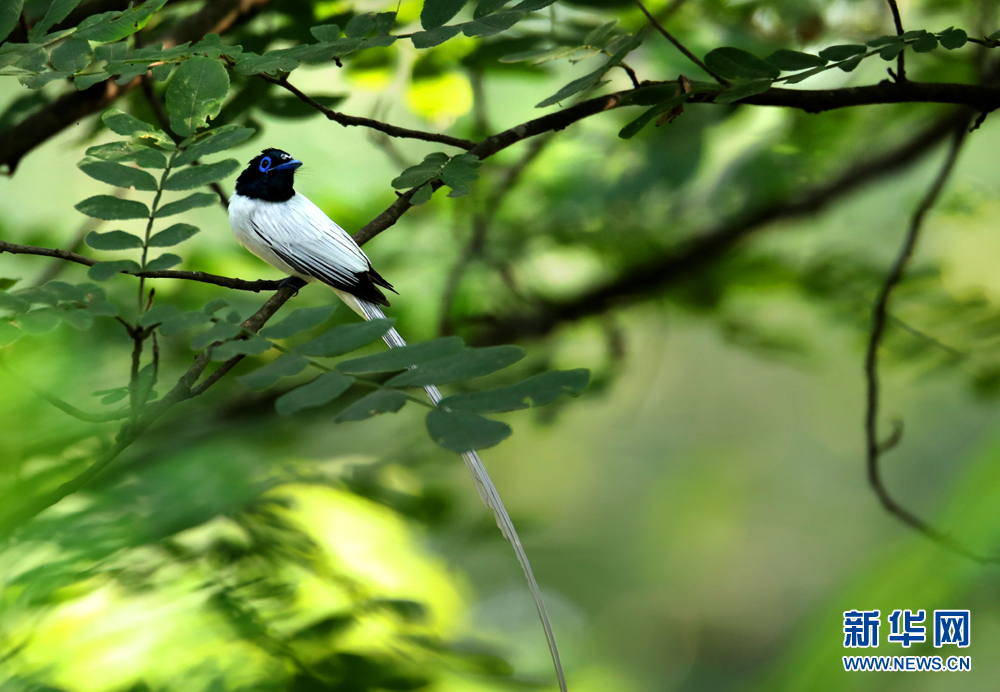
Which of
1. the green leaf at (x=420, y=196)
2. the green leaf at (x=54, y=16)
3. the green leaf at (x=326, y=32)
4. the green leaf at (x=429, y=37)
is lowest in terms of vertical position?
the green leaf at (x=420, y=196)

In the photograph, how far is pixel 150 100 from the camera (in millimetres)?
1355

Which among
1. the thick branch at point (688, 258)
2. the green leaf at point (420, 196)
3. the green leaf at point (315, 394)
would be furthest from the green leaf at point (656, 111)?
the thick branch at point (688, 258)

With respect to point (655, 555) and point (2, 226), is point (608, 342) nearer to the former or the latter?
point (2, 226)

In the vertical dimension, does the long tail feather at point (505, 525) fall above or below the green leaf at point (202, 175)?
below

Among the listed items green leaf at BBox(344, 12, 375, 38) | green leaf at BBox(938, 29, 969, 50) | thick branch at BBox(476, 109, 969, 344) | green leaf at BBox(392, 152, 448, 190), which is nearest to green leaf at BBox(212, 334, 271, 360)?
green leaf at BBox(392, 152, 448, 190)

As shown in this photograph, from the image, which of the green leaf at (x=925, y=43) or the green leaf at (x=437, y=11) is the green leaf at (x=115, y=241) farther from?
the green leaf at (x=925, y=43)

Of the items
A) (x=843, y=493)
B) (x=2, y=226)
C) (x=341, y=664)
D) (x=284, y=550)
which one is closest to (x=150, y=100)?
(x=2, y=226)

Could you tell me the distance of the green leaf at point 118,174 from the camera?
84cm

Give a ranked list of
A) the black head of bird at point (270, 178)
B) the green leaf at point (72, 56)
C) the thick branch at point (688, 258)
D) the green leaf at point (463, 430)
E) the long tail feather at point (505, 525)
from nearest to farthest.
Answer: the green leaf at point (463, 430) < the long tail feather at point (505, 525) < the green leaf at point (72, 56) < the black head of bird at point (270, 178) < the thick branch at point (688, 258)

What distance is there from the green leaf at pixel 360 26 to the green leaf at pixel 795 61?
1.63ft

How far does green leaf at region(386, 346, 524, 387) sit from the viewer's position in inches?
27.2

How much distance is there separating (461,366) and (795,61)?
1.92ft

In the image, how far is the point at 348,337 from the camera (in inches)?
29.5

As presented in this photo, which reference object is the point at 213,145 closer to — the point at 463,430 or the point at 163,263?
the point at 163,263
